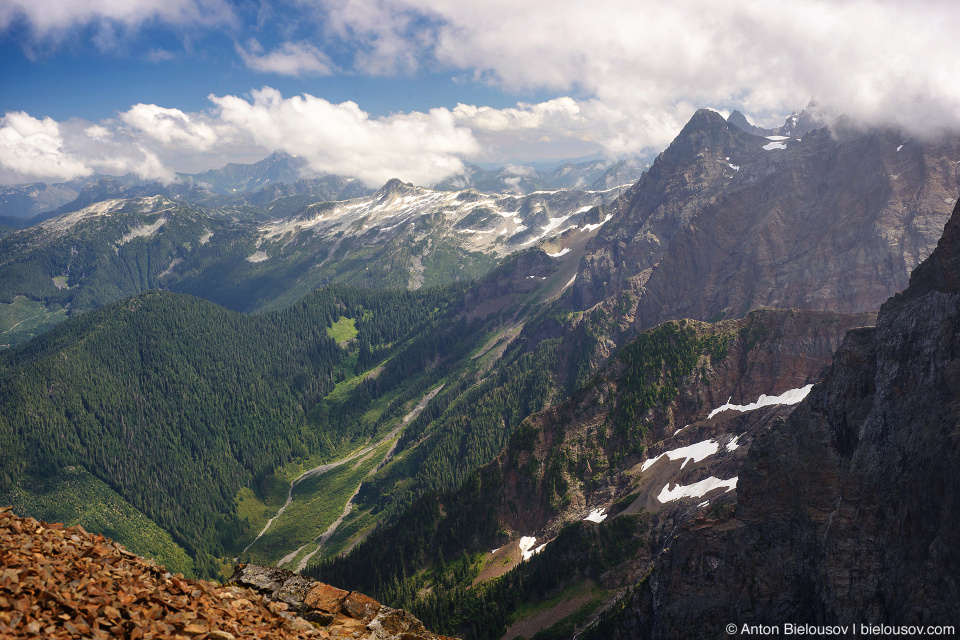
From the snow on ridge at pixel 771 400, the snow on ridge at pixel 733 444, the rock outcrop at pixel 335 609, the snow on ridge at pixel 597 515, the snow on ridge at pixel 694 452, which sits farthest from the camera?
the snow on ridge at pixel 597 515

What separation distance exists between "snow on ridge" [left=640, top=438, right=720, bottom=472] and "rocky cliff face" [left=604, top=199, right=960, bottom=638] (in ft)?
93.2

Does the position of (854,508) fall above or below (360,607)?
below

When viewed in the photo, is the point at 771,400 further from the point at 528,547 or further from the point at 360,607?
the point at 360,607

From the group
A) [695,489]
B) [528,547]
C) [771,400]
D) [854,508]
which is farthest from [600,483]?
[854,508]

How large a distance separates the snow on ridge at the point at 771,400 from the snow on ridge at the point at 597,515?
3531 centimetres

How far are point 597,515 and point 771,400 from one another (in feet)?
159

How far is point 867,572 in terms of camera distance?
56.6 metres

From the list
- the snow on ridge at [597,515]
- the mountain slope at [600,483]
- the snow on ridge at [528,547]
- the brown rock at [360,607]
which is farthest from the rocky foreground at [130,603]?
the snow on ridge at [528,547]

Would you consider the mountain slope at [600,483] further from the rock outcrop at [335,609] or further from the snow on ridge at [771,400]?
the rock outcrop at [335,609]

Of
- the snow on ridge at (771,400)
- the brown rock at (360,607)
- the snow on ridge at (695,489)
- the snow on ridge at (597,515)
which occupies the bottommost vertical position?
the snow on ridge at (597,515)

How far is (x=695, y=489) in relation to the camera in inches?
3947

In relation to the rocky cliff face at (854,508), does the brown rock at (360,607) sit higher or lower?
higher

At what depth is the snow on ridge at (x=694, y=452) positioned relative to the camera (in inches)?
4278

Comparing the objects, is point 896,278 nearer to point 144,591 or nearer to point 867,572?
point 867,572
